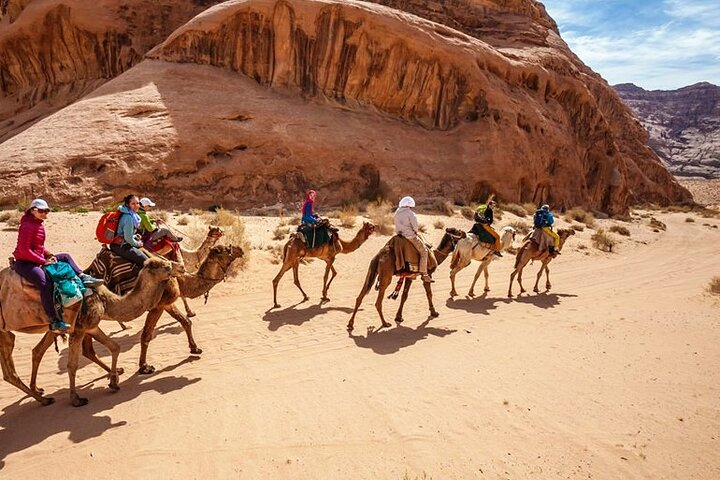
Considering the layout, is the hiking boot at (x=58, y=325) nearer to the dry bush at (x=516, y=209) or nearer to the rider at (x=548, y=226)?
the rider at (x=548, y=226)

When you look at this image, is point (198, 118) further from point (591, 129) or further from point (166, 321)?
point (591, 129)

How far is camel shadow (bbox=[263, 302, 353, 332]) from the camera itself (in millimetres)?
7986

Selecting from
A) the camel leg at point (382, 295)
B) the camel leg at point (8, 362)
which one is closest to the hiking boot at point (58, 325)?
the camel leg at point (8, 362)

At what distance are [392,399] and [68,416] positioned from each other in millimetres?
3797

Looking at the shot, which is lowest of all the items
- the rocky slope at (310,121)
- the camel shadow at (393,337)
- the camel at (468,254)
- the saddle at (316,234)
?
the camel shadow at (393,337)

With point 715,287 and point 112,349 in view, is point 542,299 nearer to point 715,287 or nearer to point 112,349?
point 715,287

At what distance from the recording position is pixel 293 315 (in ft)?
27.8

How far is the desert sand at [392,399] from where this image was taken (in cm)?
408

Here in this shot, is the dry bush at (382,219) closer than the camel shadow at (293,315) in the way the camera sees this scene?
No

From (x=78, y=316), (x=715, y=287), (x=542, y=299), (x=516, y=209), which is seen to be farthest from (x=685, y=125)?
(x=78, y=316)

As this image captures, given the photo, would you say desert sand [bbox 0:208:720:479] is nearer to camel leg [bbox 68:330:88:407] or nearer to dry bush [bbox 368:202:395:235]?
camel leg [bbox 68:330:88:407]

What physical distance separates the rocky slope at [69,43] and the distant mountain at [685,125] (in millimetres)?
100597

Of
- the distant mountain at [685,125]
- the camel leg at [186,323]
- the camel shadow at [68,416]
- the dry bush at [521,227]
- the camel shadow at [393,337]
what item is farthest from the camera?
the distant mountain at [685,125]

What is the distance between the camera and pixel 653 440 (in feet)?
14.4
